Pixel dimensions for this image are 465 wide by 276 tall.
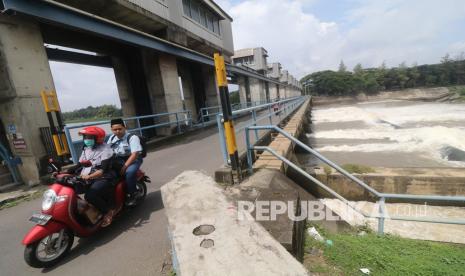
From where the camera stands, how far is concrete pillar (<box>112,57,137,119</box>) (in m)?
11.3

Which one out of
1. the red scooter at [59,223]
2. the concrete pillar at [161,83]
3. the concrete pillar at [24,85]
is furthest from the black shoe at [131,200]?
the concrete pillar at [161,83]

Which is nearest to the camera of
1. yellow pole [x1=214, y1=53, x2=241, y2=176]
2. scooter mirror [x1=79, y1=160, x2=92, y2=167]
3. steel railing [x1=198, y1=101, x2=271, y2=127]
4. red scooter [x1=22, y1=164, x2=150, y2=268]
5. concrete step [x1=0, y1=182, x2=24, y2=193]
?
red scooter [x1=22, y1=164, x2=150, y2=268]

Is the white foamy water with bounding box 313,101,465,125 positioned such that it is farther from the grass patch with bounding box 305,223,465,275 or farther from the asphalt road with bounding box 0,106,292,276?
the asphalt road with bounding box 0,106,292,276

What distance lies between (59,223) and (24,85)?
452cm

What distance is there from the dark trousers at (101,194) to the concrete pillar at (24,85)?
3832 mm

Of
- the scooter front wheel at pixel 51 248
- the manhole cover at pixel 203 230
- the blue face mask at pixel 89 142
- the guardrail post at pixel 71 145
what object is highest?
the blue face mask at pixel 89 142

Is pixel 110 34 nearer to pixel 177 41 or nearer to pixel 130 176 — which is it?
pixel 177 41

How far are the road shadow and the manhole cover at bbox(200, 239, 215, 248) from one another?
4.89 feet

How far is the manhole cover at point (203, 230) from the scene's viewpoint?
7.03ft

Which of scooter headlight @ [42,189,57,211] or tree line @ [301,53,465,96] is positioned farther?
tree line @ [301,53,465,96]

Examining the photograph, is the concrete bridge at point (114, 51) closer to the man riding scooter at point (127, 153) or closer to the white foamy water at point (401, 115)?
the man riding scooter at point (127, 153)

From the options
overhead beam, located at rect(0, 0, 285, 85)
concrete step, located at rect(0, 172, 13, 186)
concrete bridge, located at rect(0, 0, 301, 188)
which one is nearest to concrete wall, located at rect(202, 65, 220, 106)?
concrete bridge, located at rect(0, 0, 301, 188)

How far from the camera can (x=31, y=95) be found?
5273 millimetres

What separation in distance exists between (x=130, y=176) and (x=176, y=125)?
26.0 feet
